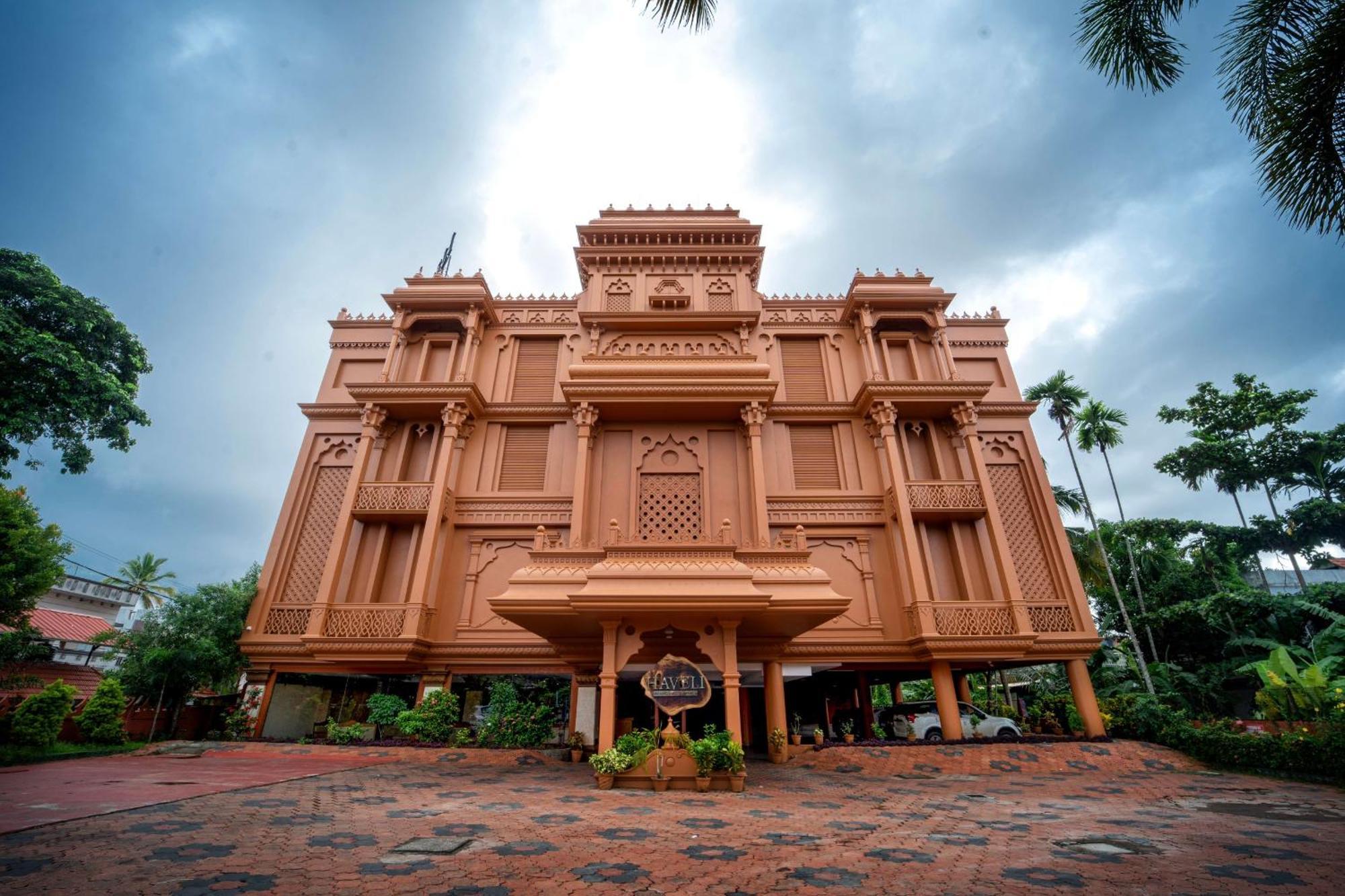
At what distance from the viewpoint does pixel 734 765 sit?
8.80 metres

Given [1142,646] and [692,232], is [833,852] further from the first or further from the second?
[1142,646]

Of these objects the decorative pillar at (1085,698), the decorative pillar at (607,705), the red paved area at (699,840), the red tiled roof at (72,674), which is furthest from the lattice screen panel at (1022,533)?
the red tiled roof at (72,674)

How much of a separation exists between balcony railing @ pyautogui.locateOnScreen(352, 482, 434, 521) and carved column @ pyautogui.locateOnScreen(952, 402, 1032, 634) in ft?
49.2

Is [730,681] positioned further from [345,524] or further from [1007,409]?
[1007,409]

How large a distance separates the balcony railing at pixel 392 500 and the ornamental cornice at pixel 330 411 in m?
2.96

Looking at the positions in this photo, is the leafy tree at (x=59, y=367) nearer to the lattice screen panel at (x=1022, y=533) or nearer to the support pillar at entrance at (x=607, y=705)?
the support pillar at entrance at (x=607, y=705)

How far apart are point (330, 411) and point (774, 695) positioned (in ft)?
49.2

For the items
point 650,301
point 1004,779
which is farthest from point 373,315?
point 1004,779

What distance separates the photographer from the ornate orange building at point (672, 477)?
1375 centimetres

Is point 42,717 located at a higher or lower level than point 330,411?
lower

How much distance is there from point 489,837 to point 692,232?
17.3 metres

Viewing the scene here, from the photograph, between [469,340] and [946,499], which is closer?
[946,499]

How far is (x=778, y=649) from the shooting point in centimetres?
1233

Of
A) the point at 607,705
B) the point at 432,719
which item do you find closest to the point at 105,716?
the point at 432,719
